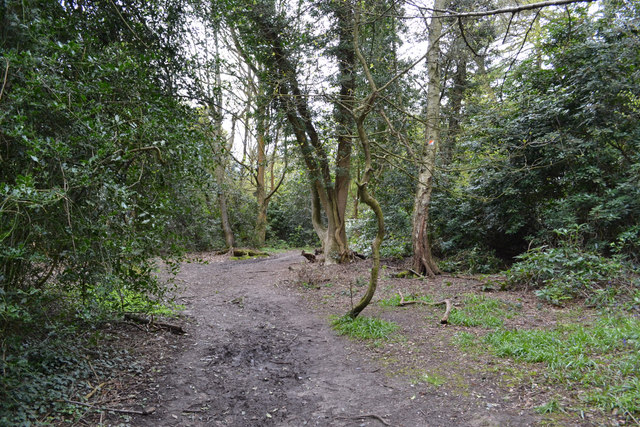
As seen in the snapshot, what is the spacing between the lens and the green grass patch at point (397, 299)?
7.21m

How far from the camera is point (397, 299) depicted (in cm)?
742

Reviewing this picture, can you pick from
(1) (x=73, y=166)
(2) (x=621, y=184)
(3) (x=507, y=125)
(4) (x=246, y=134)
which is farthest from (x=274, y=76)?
(4) (x=246, y=134)

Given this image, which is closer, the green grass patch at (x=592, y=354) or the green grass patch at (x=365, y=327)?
the green grass patch at (x=592, y=354)

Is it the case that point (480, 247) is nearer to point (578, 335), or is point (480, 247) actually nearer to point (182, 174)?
point (578, 335)

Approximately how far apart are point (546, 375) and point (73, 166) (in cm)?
484

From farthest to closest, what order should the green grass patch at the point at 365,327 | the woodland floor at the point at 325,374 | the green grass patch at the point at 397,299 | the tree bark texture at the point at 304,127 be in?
the tree bark texture at the point at 304,127 → the green grass patch at the point at 397,299 → the green grass patch at the point at 365,327 → the woodland floor at the point at 325,374

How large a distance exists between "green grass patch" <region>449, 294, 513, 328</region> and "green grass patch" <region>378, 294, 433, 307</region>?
79cm

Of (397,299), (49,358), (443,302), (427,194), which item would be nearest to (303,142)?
(427,194)

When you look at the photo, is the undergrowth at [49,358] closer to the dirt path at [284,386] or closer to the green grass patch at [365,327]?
the dirt path at [284,386]

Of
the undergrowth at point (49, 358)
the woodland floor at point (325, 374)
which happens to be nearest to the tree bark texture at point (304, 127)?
the woodland floor at point (325, 374)

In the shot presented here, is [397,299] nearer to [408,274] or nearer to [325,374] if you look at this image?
[408,274]

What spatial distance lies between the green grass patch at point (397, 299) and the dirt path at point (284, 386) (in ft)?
4.49

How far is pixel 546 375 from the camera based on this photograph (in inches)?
148

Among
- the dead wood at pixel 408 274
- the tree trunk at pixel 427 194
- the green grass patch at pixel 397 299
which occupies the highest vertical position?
the tree trunk at pixel 427 194
